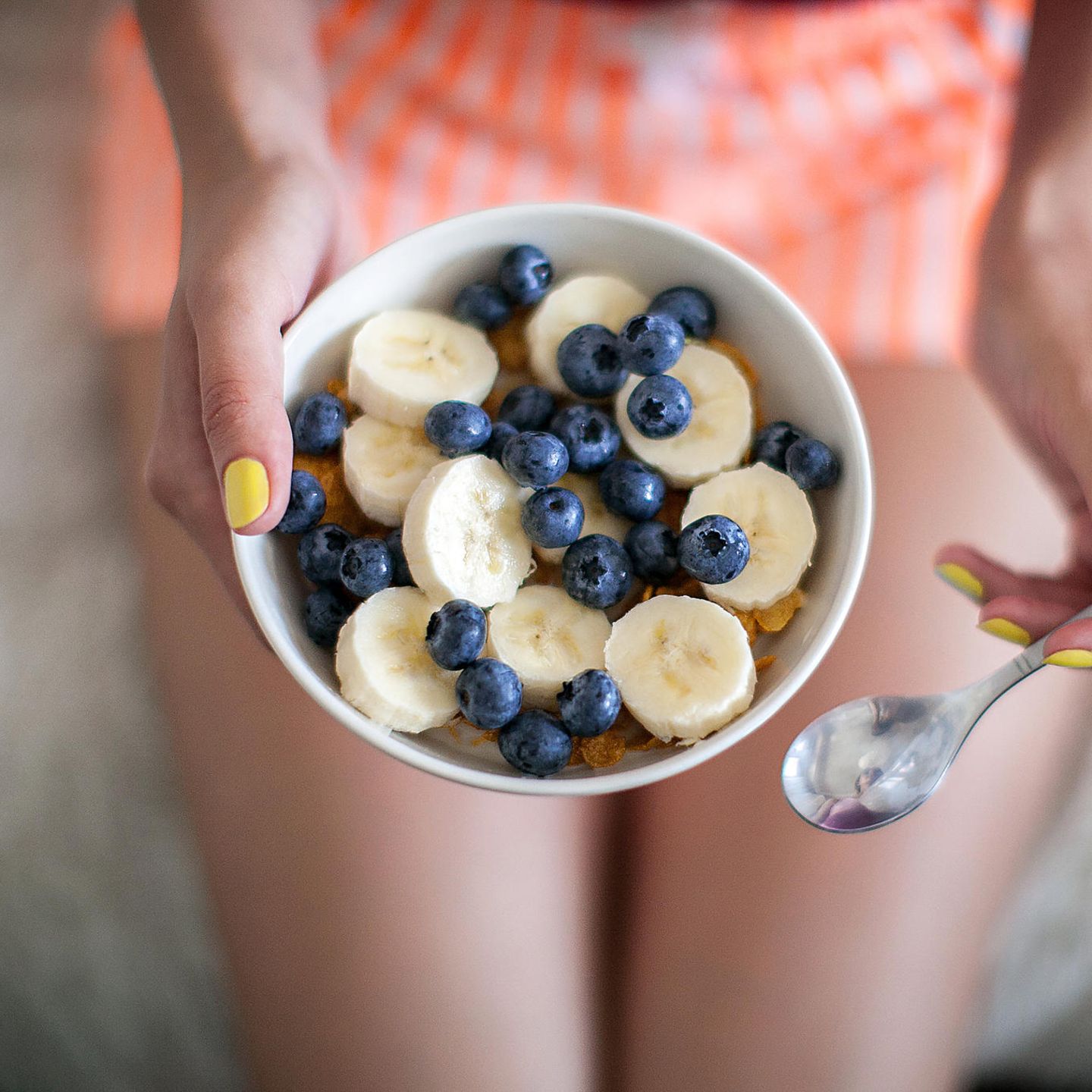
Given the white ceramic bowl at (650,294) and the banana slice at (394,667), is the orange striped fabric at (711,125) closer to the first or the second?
the white ceramic bowl at (650,294)

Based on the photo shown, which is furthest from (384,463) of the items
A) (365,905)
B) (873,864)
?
(873,864)

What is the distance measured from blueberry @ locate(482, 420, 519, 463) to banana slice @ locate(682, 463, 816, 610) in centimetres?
13

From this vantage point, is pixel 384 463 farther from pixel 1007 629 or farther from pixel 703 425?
pixel 1007 629

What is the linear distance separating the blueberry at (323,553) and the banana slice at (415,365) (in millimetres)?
92

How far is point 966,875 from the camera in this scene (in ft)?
2.78

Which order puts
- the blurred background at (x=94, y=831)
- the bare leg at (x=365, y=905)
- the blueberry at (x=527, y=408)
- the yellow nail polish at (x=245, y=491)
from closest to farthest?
the yellow nail polish at (x=245, y=491), the blueberry at (x=527, y=408), the bare leg at (x=365, y=905), the blurred background at (x=94, y=831)

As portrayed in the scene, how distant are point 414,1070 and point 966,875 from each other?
490mm

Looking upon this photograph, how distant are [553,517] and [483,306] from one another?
7.0 inches

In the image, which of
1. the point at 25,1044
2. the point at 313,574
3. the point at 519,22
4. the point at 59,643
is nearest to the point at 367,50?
the point at 519,22

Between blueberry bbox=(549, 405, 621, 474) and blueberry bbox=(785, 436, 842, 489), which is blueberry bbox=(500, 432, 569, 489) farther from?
blueberry bbox=(785, 436, 842, 489)

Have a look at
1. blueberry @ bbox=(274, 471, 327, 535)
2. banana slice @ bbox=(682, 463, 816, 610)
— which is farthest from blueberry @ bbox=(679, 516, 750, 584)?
blueberry @ bbox=(274, 471, 327, 535)

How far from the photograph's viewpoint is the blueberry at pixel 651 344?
618 millimetres

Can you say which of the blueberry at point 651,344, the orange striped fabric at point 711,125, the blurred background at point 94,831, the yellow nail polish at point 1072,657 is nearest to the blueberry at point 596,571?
the blueberry at point 651,344

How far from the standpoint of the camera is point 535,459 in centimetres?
60
